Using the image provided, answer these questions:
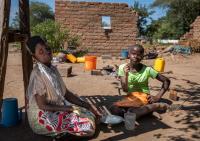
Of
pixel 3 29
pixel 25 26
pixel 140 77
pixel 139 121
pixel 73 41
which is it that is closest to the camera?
pixel 3 29

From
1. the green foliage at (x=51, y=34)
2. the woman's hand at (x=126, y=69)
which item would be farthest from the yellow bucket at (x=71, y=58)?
the woman's hand at (x=126, y=69)

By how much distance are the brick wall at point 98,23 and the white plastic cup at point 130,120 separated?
14.3 metres

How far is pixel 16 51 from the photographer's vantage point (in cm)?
1778

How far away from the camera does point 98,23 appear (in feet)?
63.8

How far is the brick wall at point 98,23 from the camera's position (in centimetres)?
1898

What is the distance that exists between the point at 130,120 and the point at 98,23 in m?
14.9

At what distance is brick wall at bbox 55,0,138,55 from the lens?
19.0m

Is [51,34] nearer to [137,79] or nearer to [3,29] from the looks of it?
[137,79]

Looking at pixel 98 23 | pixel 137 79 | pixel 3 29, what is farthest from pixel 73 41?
pixel 3 29

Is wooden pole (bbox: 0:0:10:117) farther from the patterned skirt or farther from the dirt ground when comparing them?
the dirt ground

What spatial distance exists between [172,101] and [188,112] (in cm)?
92

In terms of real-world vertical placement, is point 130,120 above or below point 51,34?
below

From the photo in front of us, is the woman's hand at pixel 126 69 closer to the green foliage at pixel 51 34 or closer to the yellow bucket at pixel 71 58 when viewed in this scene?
the yellow bucket at pixel 71 58

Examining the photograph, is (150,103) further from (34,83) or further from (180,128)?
(34,83)
